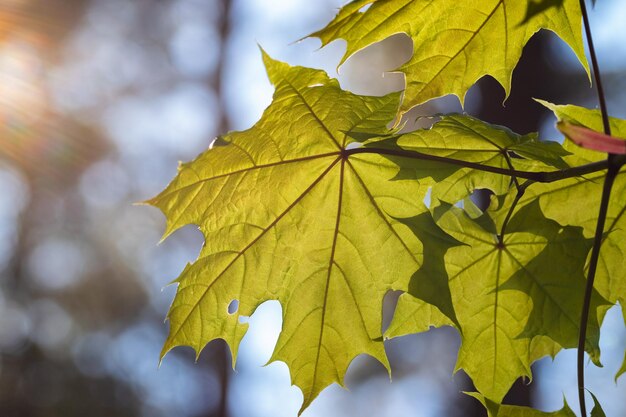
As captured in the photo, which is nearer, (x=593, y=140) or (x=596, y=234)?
(x=593, y=140)

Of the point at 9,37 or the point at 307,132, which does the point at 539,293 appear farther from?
the point at 9,37

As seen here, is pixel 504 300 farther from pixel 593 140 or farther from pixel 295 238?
pixel 593 140

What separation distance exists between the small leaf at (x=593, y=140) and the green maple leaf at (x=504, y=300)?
357 mm

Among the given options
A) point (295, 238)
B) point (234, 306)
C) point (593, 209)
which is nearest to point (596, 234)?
point (593, 209)

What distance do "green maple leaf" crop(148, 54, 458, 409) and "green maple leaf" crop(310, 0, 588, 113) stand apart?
0.33ft

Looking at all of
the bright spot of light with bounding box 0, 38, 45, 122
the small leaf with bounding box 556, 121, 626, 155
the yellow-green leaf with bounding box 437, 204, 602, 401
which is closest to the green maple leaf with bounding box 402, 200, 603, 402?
the yellow-green leaf with bounding box 437, 204, 602, 401

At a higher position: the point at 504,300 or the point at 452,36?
the point at 452,36

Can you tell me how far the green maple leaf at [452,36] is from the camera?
70 cm

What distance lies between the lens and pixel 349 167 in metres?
0.83

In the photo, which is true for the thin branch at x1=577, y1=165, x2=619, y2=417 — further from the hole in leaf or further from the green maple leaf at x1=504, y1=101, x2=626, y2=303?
the hole in leaf

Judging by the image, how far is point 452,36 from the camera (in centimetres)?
72

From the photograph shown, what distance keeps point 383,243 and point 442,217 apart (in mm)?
74

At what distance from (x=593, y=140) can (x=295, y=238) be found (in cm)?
47

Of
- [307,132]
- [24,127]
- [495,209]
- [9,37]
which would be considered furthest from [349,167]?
[9,37]
